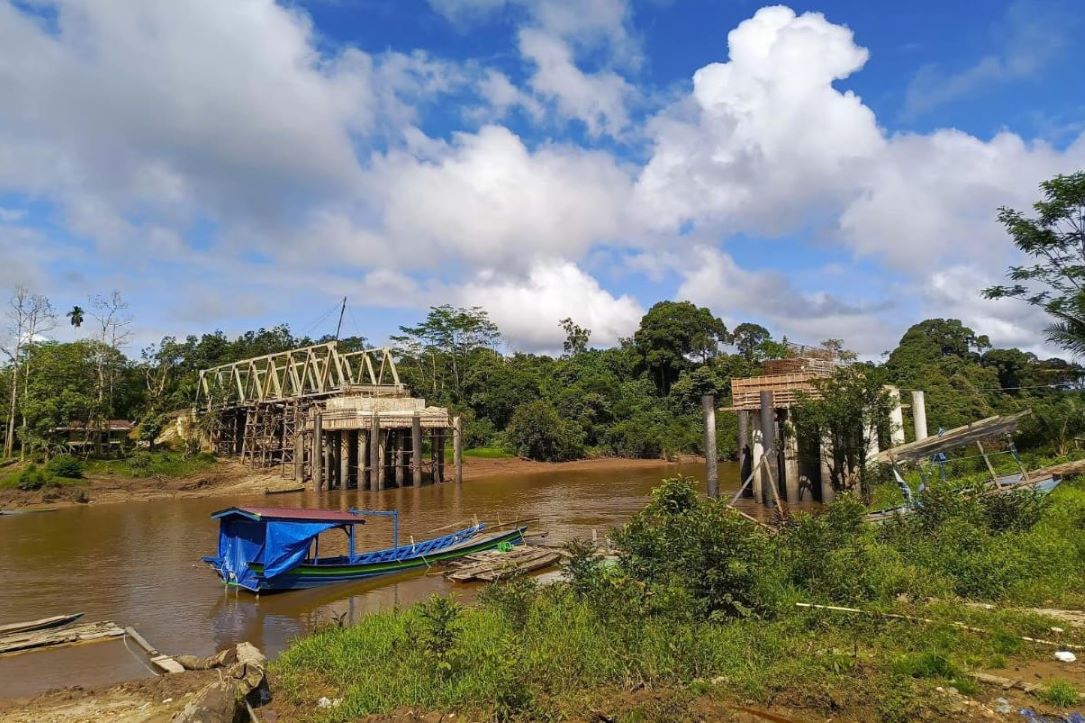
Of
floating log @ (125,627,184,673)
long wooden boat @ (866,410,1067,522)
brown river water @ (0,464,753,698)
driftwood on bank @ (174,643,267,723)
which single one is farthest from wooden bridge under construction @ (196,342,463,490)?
driftwood on bank @ (174,643,267,723)

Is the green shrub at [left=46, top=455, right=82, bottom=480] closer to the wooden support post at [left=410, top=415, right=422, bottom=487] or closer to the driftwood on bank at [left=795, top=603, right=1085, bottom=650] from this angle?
the wooden support post at [left=410, top=415, right=422, bottom=487]

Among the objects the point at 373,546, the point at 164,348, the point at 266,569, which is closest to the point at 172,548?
the point at 373,546

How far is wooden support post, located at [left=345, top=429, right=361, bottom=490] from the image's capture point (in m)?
40.8

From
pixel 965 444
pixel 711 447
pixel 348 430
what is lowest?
pixel 711 447

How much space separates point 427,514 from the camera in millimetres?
28922

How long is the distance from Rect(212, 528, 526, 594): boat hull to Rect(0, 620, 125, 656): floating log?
2.90 meters

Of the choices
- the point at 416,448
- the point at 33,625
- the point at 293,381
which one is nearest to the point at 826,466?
the point at 416,448

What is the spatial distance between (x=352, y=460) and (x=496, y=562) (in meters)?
30.0

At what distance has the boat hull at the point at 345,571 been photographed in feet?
48.7

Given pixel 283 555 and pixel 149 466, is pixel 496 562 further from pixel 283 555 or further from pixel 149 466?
pixel 149 466

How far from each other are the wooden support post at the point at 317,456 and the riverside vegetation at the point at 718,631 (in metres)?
30.5

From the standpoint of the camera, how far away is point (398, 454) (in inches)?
1601

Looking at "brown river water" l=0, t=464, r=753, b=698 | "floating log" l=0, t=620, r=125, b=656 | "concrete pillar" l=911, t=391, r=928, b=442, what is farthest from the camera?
"concrete pillar" l=911, t=391, r=928, b=442

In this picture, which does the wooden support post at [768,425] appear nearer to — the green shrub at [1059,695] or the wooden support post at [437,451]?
the green shrub at [1059,695]
